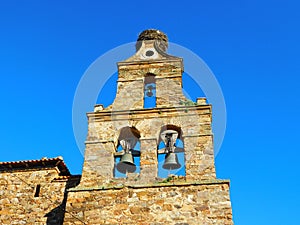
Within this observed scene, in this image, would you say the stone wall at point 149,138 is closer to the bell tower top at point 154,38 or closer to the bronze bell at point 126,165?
the bronze bell at point 126,165

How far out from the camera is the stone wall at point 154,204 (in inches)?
314

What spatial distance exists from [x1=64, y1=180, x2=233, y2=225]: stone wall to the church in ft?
0.06

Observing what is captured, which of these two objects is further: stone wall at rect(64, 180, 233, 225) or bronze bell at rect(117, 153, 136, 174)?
bronze bell at rect(117, 153, 136, 174)

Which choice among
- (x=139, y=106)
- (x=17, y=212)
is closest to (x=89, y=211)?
(x=17, y=212)

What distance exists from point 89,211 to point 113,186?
68 centimetres

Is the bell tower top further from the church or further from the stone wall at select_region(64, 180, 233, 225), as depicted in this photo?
the stone wall at select_region(64, 180, 233, 225)

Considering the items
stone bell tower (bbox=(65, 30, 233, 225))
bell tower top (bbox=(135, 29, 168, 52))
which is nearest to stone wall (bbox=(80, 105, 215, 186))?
stone bell tower (bbox=(65, 30, 233, 225))

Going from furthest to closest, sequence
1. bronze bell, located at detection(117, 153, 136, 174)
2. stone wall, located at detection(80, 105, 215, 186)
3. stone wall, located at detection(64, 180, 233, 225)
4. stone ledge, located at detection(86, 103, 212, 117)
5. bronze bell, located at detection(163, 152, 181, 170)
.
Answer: stone ledge, located at detection(86, 103, 212, 117), bronze bell, located at detection(117, 153, 136, 174), bronze bell, located at detection(163, 152, 181, 170), stone wall, located at detection(80, 105, 215, 186), stone wall, located at detection(64, 180, 233, 225)

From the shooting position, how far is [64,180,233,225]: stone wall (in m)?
7.98

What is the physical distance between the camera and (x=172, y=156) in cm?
904

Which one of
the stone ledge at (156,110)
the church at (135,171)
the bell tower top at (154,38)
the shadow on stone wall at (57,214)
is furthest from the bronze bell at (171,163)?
the bell tower top at (154,38)

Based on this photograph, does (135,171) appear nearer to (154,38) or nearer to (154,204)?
(154,204)

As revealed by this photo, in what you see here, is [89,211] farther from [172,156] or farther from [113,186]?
[172,156]

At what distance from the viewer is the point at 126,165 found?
30.0 ft
